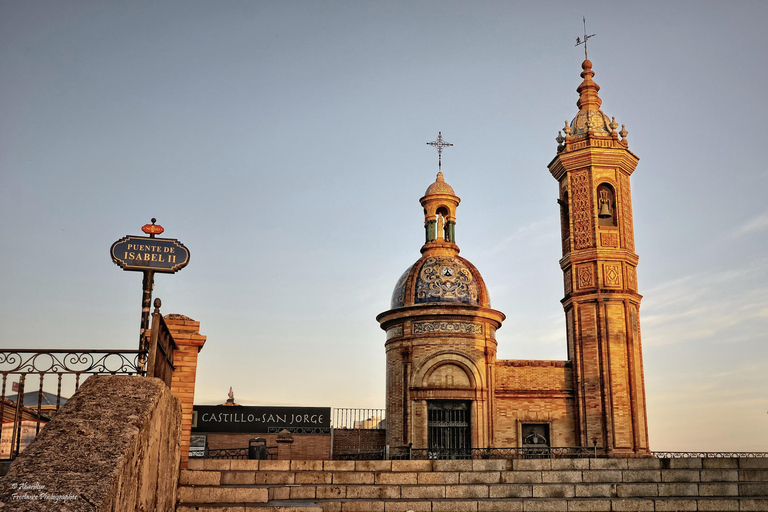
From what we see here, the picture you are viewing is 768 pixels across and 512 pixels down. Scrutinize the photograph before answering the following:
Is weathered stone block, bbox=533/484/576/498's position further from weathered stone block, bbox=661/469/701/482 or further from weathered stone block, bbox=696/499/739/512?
weathered stone block, bbox=661/469/701/482

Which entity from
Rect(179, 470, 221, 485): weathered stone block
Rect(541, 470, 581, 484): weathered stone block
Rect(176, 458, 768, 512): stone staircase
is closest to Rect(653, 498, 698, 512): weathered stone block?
Rect(176, 458, 768, 512): stone staircase

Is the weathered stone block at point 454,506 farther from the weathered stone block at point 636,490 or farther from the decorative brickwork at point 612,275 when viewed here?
the decorative brickwork at point 612,275

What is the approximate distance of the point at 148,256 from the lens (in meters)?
10.7

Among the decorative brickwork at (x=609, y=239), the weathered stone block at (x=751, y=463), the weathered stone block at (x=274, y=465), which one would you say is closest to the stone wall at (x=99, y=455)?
the weathered stone block at (x=274, y=465)

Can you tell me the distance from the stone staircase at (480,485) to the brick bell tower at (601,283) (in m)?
7.37

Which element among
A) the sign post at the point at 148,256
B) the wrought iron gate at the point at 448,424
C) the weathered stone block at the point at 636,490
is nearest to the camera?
the sign post at the point at 148,256

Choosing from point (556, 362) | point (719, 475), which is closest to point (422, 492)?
point (719, 475)

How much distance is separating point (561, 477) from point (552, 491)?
1.05 m

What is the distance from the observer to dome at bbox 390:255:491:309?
82.3 ft

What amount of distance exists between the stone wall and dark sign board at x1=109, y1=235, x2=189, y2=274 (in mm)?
2837

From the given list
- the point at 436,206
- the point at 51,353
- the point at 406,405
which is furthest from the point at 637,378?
the point at 51,353

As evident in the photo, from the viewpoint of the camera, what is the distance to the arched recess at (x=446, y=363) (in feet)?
78.9

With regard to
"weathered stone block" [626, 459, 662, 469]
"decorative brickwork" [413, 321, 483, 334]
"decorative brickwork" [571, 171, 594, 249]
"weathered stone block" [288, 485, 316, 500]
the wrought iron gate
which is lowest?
"weathered stone block" [288, 485, 316, 500]

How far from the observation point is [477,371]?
79.3 ft
